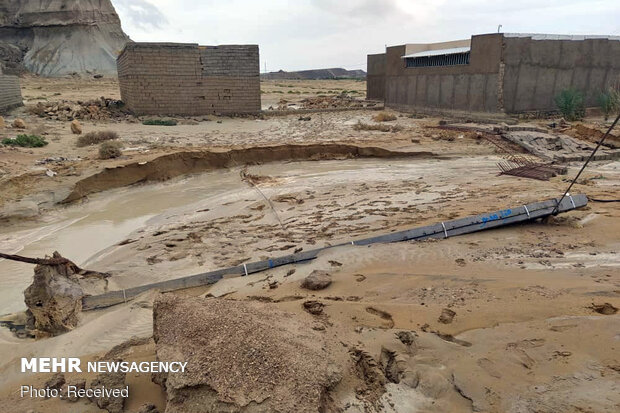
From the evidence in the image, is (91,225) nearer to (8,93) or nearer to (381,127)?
(381,127)

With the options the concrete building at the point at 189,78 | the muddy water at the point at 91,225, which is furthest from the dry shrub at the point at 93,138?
the concrete building at the point at 189,78

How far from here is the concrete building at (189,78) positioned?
16016 millimetres

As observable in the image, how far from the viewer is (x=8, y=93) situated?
16156 millimetres

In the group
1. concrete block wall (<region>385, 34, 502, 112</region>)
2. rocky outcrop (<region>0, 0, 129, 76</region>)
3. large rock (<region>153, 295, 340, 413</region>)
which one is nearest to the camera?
large rock (<region>153, 295, 340, 413</region>)

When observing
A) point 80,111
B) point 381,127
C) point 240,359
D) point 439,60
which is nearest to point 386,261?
point 240,359

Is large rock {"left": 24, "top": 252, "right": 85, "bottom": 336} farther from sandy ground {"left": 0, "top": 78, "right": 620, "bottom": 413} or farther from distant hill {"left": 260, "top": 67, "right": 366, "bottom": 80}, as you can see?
distant hill {"left": 260, "top": 67, "right": 366, "bottom": 80}

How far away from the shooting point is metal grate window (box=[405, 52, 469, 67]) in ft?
52.9

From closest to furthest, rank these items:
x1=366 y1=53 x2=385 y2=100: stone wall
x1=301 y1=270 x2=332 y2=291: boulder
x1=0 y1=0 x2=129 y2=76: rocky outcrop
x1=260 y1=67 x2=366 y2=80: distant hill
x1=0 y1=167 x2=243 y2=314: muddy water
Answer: x1=301 y1=270 x2=332 y2=291: boulder
x1=0 y1=167 x2=243 y2=314: muddy water
x1=366 y1=53 x2=385 y2=100: stone wall
x1=0 y1=0 x2=129 y2=76: rocky outcrop
x1=260 y1=67 x2=366 y2=80: distant hill

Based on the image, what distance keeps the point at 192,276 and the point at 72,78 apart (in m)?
41.6

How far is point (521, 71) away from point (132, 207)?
13.8m

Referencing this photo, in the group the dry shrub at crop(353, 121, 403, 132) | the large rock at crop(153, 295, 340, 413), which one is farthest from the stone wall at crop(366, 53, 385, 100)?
the large rock at crop(153, 295, 340, 413)

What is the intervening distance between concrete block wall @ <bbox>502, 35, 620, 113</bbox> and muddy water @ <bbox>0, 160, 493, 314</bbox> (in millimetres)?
6346

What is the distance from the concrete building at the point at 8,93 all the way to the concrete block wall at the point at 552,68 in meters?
18.6

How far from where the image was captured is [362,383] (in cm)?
242
